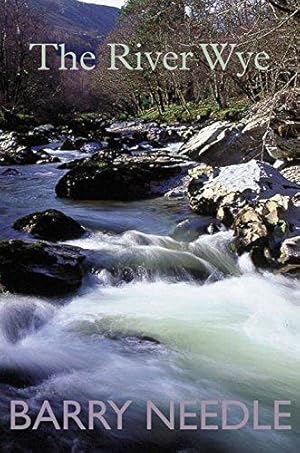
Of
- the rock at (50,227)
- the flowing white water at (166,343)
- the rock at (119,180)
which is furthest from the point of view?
the rock at (119,180)

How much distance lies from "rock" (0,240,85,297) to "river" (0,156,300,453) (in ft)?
0.66

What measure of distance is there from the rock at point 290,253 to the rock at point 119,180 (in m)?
4.72

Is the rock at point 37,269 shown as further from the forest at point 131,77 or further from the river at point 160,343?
the forest at point 131,77

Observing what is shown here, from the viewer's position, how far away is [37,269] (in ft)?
19.7

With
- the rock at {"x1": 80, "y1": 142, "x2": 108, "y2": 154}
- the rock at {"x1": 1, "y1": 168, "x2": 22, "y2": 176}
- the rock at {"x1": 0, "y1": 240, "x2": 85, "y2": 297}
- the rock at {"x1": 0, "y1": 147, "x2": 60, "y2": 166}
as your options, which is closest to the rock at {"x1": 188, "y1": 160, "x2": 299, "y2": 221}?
the rock at {"x1": 0, "y1": 240, "x2": 85, "y2": 297}

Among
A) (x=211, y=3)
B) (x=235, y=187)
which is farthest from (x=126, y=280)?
(x=211, y=3)

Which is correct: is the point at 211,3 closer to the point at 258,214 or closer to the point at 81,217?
the point at 258,214

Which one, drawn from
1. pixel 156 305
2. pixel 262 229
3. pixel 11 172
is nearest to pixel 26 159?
pixel 11 172

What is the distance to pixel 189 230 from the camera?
334 inches

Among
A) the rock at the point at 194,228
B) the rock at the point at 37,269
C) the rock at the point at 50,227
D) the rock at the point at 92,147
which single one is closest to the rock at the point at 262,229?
the rock at the point at 194,228

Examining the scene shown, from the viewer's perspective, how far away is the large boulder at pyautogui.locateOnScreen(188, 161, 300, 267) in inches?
283

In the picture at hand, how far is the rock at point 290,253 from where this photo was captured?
6.85 metres

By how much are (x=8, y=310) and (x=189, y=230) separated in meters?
3.91

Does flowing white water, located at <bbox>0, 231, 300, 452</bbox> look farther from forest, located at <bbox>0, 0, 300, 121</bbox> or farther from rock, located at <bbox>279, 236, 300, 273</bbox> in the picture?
forest, located at <bbox>0, 0, 300, 121</bbox>
